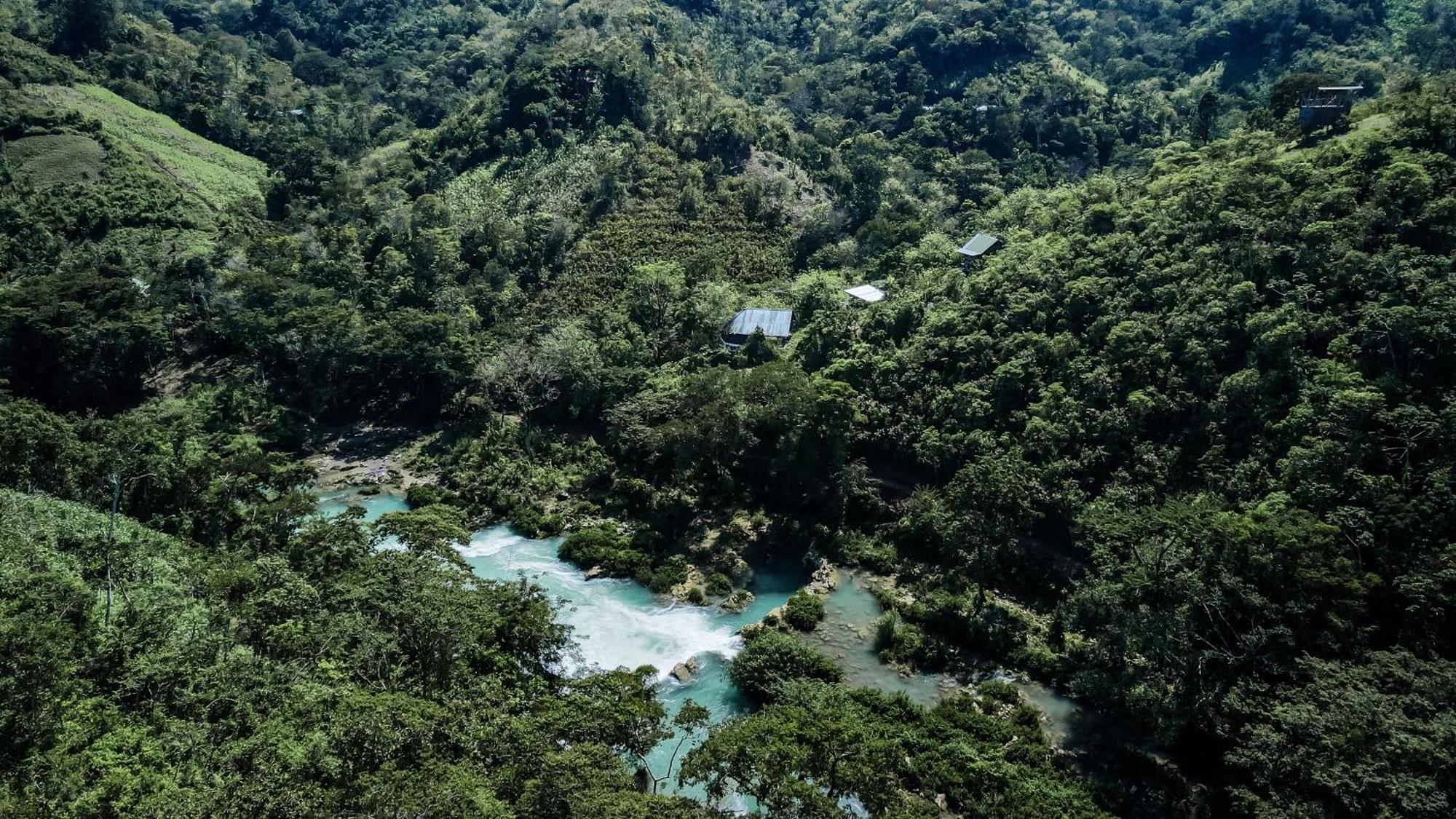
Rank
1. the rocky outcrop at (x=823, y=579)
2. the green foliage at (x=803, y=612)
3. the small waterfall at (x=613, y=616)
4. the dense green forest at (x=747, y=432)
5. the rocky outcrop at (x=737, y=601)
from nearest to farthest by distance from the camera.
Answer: the dense green forest at (x=747, y=432), the small waterfall at (x=613, y=616), the green foliage at (x=803, y=612), the rocky outcrop at (x=737, y=601), the rocky outcrop at (x=823, y=579)

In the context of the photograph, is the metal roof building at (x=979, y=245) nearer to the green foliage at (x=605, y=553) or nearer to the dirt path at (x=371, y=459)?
the green foliage at (x=605, y=553)

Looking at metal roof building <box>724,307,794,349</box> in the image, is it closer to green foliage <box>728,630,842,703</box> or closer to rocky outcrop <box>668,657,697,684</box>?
rocky outcrop <box>668,657,697,684</box>

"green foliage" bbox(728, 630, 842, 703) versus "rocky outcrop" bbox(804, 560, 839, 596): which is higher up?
"green foliage" bbox(728, 630, 842, 703)

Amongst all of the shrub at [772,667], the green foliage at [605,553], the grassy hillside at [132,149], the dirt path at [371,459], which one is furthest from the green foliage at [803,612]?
the grassy hillside at [132,149]

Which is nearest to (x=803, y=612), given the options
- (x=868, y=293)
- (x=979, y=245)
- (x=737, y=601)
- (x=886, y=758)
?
(x=737, y=601)

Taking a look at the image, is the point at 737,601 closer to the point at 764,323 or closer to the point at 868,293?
the point at 764,323

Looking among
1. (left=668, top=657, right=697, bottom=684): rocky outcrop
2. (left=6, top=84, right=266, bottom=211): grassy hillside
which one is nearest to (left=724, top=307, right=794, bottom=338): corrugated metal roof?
(left=668, top=657, right=697, bottom=684): rocky outcrop
